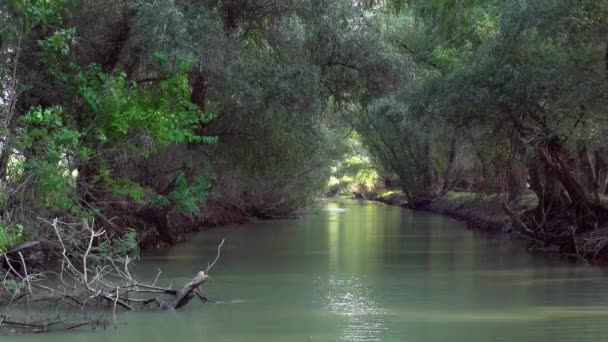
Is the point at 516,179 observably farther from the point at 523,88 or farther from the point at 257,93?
the point at 257,93

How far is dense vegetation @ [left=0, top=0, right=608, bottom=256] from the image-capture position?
14578 mm

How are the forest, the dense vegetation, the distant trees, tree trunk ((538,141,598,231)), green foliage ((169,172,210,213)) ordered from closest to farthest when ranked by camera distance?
the forest
the dense vegetation
the distant trees
green foliage ((169,172,210,213))
tree trunk ((538,141,598,231))

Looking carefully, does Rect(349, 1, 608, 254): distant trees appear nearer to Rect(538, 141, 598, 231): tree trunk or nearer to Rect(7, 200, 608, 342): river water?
Rect(538, 141, 598, 231): tree trunk

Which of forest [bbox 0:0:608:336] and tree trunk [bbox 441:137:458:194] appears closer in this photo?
forest [bbox 0:0:608:336]

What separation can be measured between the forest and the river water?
162 cm

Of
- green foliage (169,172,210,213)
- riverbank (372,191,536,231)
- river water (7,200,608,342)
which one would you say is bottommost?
river water (7,200,608,342)

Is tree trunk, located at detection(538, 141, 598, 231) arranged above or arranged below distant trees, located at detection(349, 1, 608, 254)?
below

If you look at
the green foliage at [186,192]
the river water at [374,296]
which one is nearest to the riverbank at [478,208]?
the river water at [374,296]

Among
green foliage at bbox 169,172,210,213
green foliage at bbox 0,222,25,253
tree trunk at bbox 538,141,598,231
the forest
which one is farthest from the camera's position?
tree trunk at bbox 538,141,598,231

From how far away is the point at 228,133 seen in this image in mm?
22812

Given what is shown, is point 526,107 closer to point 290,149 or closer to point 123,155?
point 290,149

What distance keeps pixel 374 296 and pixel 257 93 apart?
599 cm

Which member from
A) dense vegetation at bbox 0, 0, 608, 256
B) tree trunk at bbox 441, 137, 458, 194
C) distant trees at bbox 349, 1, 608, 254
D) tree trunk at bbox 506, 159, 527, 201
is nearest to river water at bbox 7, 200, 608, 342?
dense vegetation at bbox 0, 0, 608, 256

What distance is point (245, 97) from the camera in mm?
18484
